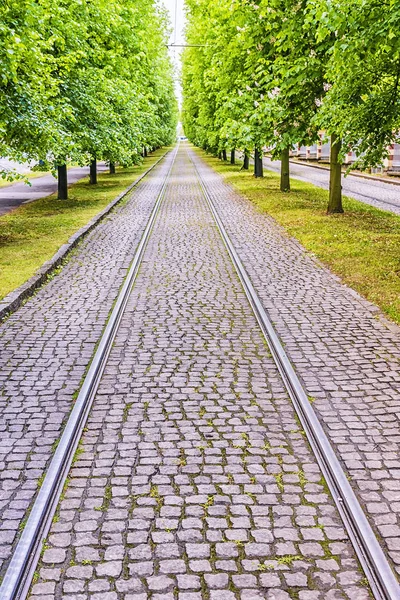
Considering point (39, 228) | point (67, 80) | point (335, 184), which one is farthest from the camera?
point (67, 80)

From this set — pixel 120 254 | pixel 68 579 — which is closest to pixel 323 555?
pixel 68 579

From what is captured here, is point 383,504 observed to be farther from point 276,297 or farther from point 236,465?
point 276,297

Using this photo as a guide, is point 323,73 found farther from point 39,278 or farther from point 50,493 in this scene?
point 50,493

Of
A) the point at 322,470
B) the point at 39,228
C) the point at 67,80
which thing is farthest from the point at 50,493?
the point at 67,80

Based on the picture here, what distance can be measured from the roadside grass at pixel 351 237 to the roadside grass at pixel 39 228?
553cm

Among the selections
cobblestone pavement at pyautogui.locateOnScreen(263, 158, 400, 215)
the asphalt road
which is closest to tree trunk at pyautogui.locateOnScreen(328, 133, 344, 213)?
cobblestone pavement at pyautogui.locateOnScreen(263, 158, 400, 215)

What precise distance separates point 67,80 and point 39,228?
571 cm

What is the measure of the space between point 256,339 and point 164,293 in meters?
2.72

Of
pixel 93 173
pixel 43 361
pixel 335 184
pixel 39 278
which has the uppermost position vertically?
pixel 93 173

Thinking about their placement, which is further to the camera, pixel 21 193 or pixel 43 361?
pixel 21 193

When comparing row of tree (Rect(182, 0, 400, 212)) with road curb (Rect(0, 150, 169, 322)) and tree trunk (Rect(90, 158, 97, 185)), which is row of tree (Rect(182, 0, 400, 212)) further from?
Result: tree trunk (Rect(90, 158, 97, 185))

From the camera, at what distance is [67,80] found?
19.6 m

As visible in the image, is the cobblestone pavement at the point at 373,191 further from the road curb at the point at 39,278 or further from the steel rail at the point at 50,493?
the steel rail at the point at 50,493

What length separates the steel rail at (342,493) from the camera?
3.46 m
